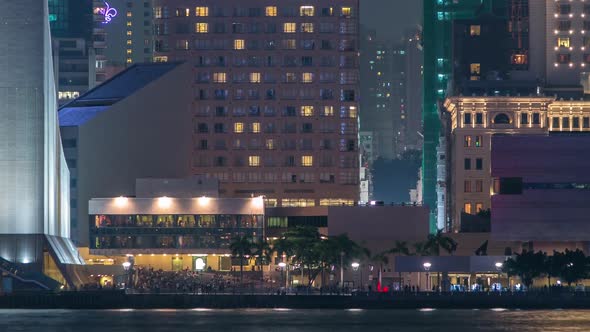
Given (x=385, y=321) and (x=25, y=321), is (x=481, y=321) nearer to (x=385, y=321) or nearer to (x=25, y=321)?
(x=385, y=321)

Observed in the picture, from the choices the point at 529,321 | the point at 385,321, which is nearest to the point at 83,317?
the point at 385,321

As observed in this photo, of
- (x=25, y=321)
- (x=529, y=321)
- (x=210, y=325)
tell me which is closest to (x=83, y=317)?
(x=25, y=321)

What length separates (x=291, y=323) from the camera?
18725 cm

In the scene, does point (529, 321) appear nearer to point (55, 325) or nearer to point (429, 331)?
point (429, 331)

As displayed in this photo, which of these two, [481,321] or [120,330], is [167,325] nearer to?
[120,330]

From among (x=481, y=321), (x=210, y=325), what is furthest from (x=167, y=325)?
(x=481, y=321)

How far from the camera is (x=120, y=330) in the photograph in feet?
569

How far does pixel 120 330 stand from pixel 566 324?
1632 inches

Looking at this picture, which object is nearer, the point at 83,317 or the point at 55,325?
the point at 55,325

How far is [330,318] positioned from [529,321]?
2177 centimetres

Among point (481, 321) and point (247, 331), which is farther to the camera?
point (481, 321)

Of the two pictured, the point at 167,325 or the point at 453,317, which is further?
the point at 453,317

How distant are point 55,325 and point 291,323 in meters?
23.2

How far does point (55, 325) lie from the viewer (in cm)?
18175
